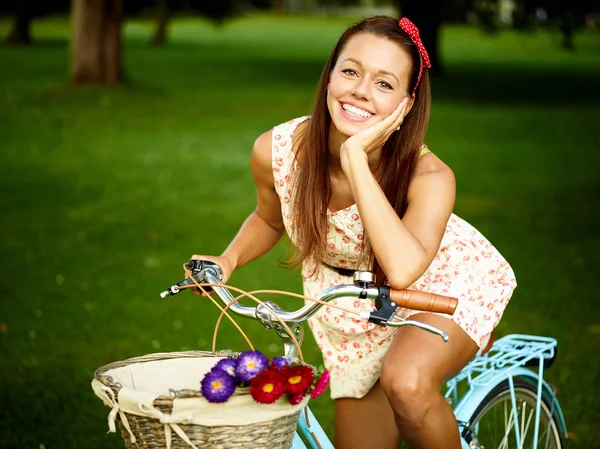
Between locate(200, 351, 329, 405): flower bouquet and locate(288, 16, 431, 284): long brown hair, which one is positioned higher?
locate(288, 16, 431, 284): long brown hair

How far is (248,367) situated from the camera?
2428 mm

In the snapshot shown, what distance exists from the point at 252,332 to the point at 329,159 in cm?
358

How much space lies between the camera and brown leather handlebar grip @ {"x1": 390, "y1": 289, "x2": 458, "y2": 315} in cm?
A: 270

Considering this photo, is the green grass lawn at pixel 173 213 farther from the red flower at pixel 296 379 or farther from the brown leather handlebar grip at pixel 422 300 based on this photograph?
the red flower at pixel 296 379

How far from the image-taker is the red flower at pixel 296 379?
245 cm

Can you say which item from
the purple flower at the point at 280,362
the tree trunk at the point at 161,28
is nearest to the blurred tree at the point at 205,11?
the tree trunk at the point at 161,28

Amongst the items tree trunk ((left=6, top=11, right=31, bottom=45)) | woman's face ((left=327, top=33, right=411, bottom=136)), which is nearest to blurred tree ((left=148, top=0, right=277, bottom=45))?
tree trunk ((left=6, top=11, right=31, bottom=45))

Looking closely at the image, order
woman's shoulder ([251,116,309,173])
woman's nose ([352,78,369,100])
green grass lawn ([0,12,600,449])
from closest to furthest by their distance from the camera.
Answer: woman's nose ([352,78,369,100])
woman's shoulder ([251,116,309,173])
green grass lawn ([0,12,600,449])

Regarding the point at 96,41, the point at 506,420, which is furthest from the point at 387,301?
the point at 96,41

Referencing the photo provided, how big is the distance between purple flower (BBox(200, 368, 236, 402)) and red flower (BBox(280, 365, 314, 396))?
13 cm

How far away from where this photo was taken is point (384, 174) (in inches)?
135

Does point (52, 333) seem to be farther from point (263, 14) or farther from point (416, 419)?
point (263, 14)

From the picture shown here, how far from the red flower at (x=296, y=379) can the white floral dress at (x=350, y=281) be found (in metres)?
0.99

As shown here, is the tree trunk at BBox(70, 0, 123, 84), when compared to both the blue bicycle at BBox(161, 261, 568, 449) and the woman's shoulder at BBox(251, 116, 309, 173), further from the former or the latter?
the woman's shoulder at BBox(251, 116, 309, 173)
